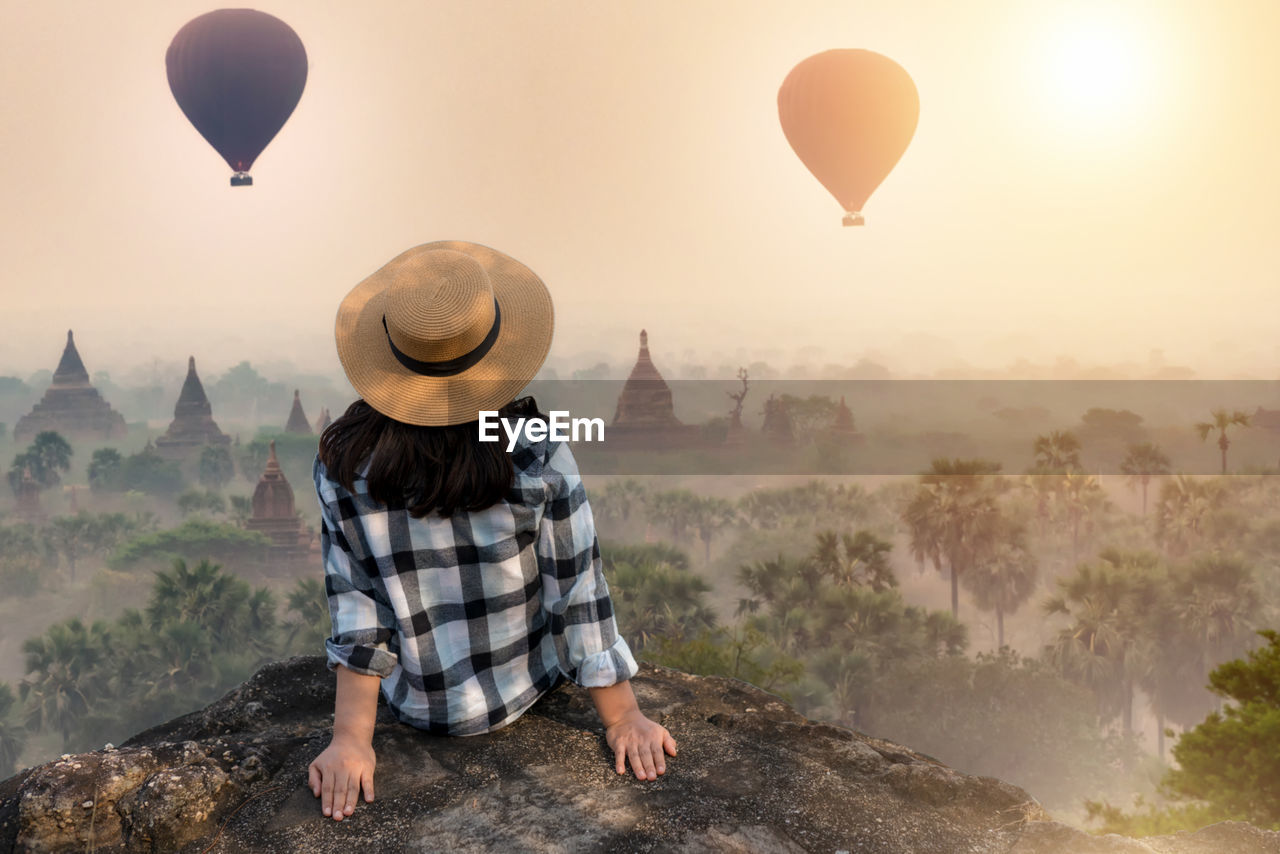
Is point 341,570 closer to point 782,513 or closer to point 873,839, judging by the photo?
point 873,839

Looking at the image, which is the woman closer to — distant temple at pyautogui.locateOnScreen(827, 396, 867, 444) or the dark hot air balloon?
the dark hot air balloon

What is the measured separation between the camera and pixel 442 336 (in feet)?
5.28

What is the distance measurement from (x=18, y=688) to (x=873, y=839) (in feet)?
113

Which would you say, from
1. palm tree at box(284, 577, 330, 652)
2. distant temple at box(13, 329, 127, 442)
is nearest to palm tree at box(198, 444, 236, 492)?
distant temple at box(13, 329, 127, 442)

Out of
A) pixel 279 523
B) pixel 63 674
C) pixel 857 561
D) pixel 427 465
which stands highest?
pixel 427 465

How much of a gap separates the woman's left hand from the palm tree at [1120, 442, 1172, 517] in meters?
37.7

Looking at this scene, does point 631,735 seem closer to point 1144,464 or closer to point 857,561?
point 857,561

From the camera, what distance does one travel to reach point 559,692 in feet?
7.22

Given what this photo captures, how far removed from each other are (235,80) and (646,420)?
17.7 meters

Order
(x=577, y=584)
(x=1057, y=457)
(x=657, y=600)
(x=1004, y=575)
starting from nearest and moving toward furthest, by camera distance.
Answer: (x=577, y=584), (x=657, y=600), (x=1004, y=575), (x=1057, y=457)

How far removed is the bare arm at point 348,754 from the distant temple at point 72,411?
4111cm

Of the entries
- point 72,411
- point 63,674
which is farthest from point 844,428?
point 72,411

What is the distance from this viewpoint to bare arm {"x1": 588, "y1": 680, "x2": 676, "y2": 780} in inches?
71.3

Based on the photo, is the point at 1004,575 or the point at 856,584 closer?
the point at 856,584
